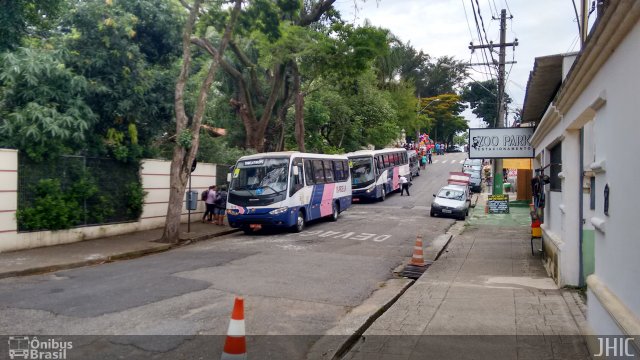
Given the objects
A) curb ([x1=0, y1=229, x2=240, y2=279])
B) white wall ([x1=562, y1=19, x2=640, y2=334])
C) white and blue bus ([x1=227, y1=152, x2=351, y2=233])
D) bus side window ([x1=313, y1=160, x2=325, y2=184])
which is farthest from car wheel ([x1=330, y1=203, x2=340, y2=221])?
white wall ([x1=562, y1=19, x2=640, y2=334])

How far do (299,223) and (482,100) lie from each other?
2065 inches

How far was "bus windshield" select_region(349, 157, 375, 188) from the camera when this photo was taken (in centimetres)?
2923

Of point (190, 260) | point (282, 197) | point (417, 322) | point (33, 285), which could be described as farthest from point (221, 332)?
point (282, 197)

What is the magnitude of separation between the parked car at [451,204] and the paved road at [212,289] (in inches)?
298

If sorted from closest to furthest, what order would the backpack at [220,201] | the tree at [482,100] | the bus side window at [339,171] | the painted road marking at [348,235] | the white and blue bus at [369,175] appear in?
the painted road marking at [348,235], the backpack at [220,201], the bus side window at [339,171], the white and blue bus at [369,175], the tree at [482,100]

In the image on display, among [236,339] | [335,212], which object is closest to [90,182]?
[335,212]

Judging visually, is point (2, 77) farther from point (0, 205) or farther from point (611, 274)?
point (611, 274)

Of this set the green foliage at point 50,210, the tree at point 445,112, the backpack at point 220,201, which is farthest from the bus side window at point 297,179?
the tree at point 445,112

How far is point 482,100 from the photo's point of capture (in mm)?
64750

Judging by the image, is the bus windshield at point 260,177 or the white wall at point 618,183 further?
the bus windshield at point 260,177

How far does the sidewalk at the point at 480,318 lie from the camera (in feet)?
19.4

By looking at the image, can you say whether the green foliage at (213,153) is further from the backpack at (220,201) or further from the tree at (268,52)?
the backpack at (220,201)

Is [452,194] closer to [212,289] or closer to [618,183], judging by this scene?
[212,289]

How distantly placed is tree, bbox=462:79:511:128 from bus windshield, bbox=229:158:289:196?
46.8m
